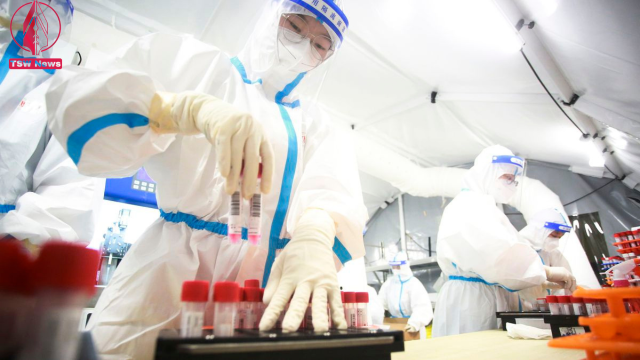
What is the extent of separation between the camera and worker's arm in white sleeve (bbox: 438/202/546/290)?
184 cm

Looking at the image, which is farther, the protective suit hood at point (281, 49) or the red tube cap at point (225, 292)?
the protective suit hood at point (281, 49)

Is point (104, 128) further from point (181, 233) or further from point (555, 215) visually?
point (555, 215)

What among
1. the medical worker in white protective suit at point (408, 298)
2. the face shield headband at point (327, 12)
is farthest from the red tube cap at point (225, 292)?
the medical worker in white protective suit at point (408, 298)

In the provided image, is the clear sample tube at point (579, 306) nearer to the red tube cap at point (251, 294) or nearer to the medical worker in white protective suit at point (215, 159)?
the medical worker in white protective suit at point (215, 159)

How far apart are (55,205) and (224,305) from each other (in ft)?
4.07

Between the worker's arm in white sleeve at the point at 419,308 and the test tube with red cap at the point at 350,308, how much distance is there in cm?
362

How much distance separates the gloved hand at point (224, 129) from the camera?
63cm

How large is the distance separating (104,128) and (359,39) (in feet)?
6.41

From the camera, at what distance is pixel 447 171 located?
12.6ft

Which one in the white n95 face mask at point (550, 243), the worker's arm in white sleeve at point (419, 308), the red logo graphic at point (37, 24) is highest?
the red logo graphic at point (37, 24)

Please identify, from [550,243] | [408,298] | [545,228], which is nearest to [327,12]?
[545,228]

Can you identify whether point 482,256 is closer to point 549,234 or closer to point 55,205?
point 549,234

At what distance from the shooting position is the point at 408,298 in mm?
4281

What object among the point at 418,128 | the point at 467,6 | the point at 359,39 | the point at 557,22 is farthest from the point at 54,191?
the point at 418,128
